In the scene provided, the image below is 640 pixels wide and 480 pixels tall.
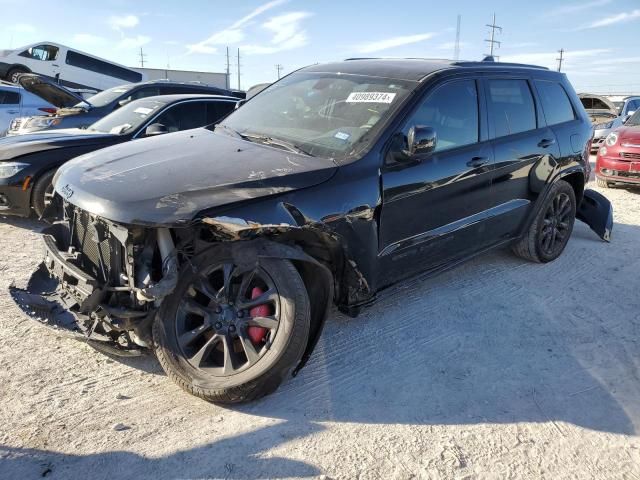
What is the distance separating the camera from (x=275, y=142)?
11.1 ft

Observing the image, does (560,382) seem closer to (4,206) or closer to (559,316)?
(559,316)

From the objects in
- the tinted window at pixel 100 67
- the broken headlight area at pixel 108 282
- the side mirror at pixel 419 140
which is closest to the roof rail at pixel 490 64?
the side mirror at pixel 419 140

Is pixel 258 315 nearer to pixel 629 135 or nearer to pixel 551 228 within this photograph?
pixel 551 228

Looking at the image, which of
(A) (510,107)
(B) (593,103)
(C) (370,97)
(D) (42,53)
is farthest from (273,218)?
(D) (42,53)

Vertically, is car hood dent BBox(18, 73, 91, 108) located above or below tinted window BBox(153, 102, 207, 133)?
above

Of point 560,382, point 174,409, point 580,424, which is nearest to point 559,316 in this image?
point 560,382

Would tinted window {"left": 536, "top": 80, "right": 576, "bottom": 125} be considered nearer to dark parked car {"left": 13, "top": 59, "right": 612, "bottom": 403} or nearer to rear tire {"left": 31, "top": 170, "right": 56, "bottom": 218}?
dark parked car {"left": 13, "top": 59, "right": 612, "bottom": 403}

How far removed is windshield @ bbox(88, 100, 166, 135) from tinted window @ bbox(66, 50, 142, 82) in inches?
775

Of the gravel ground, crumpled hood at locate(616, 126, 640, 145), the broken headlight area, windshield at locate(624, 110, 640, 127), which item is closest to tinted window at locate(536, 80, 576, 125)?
the gravel ground

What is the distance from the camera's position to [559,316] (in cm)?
394

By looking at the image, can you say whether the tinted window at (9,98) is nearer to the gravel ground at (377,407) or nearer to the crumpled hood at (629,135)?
the gravel ground at (377,407)

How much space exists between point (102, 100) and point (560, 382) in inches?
322

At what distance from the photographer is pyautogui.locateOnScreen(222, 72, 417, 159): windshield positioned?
3.24 m

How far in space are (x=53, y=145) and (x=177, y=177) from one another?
138 inches
